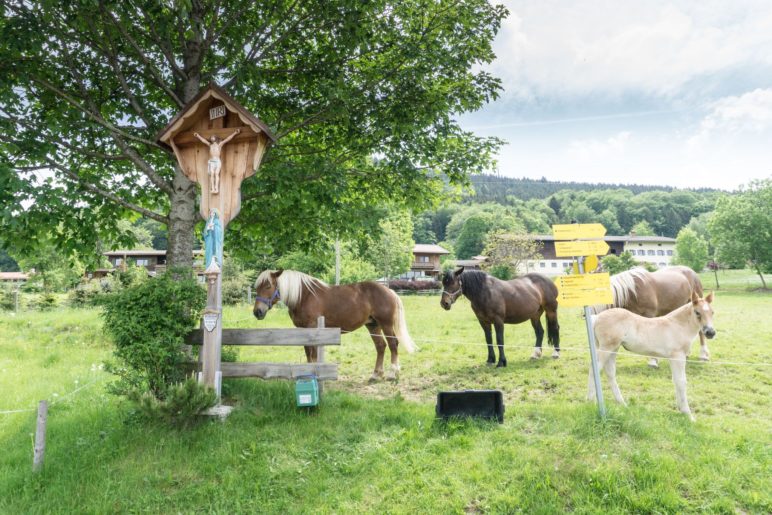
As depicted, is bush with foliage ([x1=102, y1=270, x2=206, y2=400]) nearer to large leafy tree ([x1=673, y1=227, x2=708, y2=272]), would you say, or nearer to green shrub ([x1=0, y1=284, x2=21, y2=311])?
green shrub ([x1=0, y1=284, x2=21, y2=311])

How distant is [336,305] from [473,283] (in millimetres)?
3269

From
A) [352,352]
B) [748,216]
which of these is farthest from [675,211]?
[352,352]

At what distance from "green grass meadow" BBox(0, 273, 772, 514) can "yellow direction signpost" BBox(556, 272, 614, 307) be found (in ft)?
4.46

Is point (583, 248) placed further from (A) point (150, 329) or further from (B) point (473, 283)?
(A) point (150, 329)

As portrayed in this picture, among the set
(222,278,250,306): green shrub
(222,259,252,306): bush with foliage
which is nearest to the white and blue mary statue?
(222,259,252,306): bush with foliage

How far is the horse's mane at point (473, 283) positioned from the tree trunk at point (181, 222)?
18.6 ft

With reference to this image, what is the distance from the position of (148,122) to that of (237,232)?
242 cm

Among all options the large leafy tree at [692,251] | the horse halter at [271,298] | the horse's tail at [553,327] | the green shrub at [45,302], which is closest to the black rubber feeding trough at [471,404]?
the horse halter at [271,298]

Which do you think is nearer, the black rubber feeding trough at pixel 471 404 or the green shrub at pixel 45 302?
the black rubber feeding trough at pixel 471 404

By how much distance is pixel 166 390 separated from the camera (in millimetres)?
4742

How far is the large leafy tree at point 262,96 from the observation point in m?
5.54

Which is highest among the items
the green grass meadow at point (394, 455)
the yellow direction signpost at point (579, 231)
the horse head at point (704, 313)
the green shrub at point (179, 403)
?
the yellow direction signpost at point (579, 231)

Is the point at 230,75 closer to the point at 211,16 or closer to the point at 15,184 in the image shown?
the point at 211,16

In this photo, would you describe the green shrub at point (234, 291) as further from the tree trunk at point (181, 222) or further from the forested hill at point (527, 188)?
the forested hill at point (527, 188)
